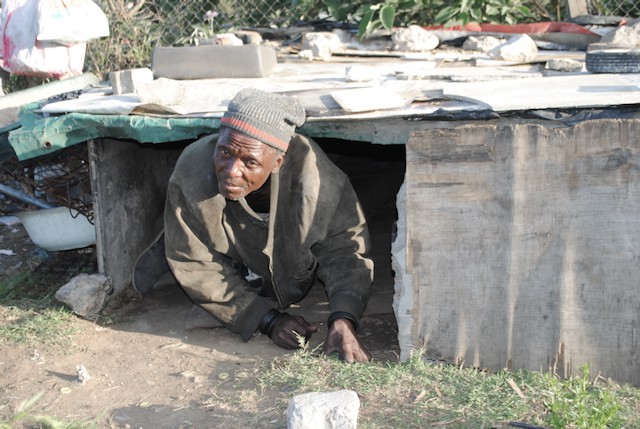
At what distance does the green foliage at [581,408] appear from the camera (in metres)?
2.96

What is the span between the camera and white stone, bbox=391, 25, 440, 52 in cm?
621

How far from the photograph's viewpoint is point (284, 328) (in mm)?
4156

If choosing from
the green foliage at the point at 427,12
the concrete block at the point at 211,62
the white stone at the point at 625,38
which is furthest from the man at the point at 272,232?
the green foliage at the point at 427,12

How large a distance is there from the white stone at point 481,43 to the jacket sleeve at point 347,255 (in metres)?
2.39

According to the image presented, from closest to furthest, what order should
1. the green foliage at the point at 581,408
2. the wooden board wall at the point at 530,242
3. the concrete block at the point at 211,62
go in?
the green foliage at the point at 581,408 < the wooden board wall at the point at 530,242 < the concrete block at the point at 211,62

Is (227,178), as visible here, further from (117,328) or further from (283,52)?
(283,52)

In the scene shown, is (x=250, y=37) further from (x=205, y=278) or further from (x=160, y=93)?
(x=205, y=278)

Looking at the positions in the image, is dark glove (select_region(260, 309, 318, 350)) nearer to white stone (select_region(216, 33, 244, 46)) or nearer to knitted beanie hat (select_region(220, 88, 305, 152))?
knitted beanie hat (select_region(220, 88, 305, 152))

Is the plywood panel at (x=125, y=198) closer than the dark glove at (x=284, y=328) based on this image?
No

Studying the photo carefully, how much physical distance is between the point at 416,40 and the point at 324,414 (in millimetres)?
3756

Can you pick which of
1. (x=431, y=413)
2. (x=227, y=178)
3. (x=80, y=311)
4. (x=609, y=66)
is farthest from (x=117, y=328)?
(x=609, y=66)

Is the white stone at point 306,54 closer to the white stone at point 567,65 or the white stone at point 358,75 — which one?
the white stone at point 358,75

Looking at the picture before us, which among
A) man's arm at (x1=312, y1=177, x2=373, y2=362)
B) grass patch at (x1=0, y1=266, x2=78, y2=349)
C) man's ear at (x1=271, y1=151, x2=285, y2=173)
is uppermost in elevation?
man's ear at (x1=271, y1=151, x2=285, y2=173)

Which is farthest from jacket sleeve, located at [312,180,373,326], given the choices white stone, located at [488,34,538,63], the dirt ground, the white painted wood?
white stone, located at [488,34,538,63]
